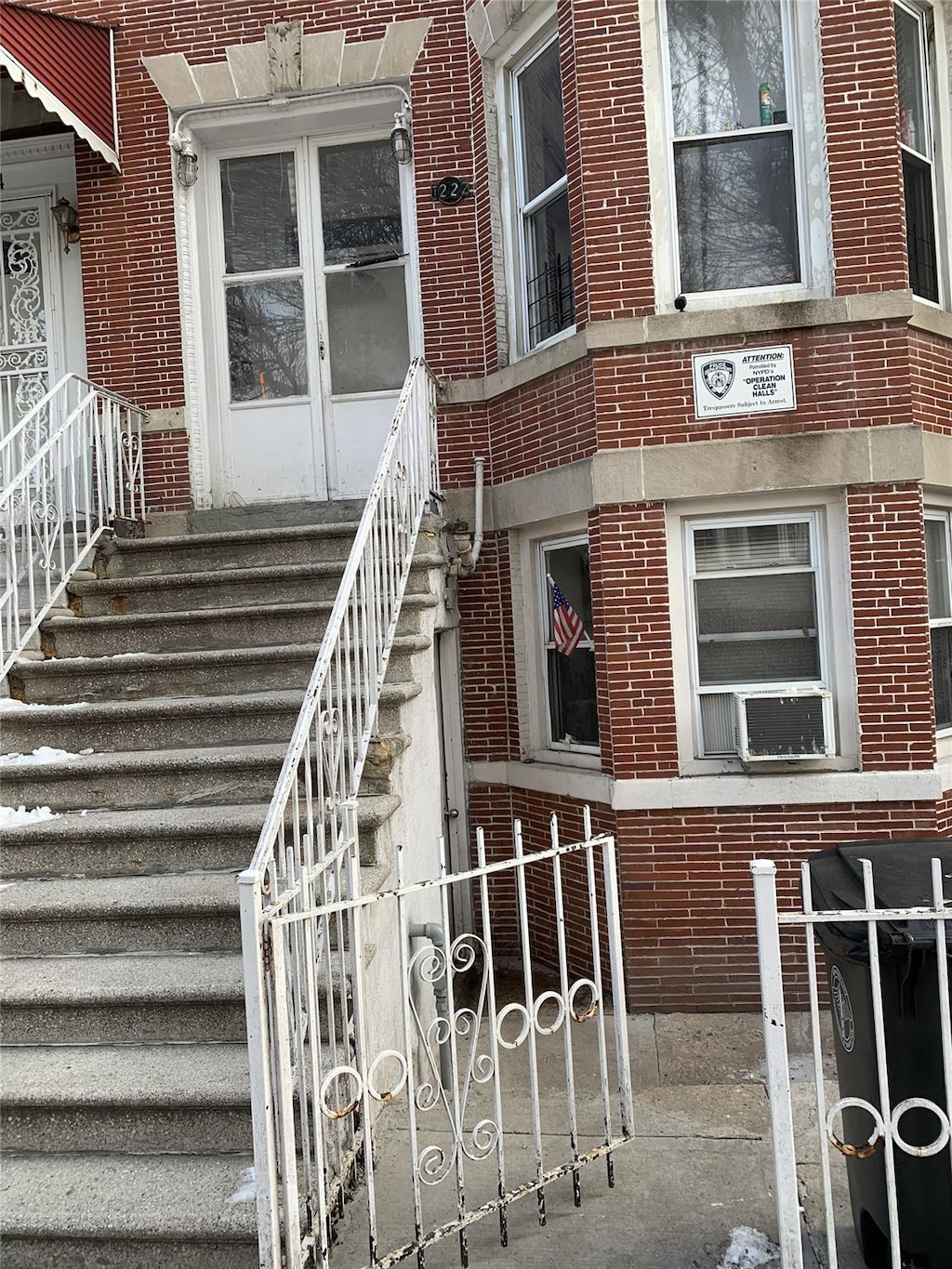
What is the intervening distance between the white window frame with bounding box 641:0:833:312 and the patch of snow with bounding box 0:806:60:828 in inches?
173

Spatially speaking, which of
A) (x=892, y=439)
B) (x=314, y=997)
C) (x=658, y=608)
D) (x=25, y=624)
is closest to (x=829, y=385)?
(x=892, y=439)

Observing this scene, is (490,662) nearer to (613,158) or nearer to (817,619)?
(817,619)

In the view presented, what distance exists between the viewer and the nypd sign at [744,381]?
5.78 m

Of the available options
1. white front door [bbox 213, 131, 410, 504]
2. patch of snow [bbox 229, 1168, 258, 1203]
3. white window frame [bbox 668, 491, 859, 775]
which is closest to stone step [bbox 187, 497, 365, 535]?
white front door [bbox 213, 131, 410, 504]

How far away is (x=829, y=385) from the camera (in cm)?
575

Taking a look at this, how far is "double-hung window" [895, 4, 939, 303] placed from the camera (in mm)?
6297

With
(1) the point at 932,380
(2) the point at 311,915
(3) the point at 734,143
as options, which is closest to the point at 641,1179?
(2) the point at 311,915

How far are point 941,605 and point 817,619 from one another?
3.29ft

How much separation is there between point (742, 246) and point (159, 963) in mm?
5083

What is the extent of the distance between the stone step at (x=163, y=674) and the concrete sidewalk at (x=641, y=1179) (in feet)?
7.51

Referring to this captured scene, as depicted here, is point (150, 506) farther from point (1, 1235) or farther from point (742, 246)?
point (1, 1235)

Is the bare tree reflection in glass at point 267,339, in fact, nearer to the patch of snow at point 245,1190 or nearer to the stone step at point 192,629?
the stone step at point 192,629

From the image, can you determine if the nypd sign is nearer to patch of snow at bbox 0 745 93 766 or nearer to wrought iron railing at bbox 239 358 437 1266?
wrought iron railing at bbox 239 358 437 1266

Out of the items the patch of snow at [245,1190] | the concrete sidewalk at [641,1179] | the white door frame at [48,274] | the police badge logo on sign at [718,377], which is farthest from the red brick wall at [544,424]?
the patch of snow at [245,1190]
